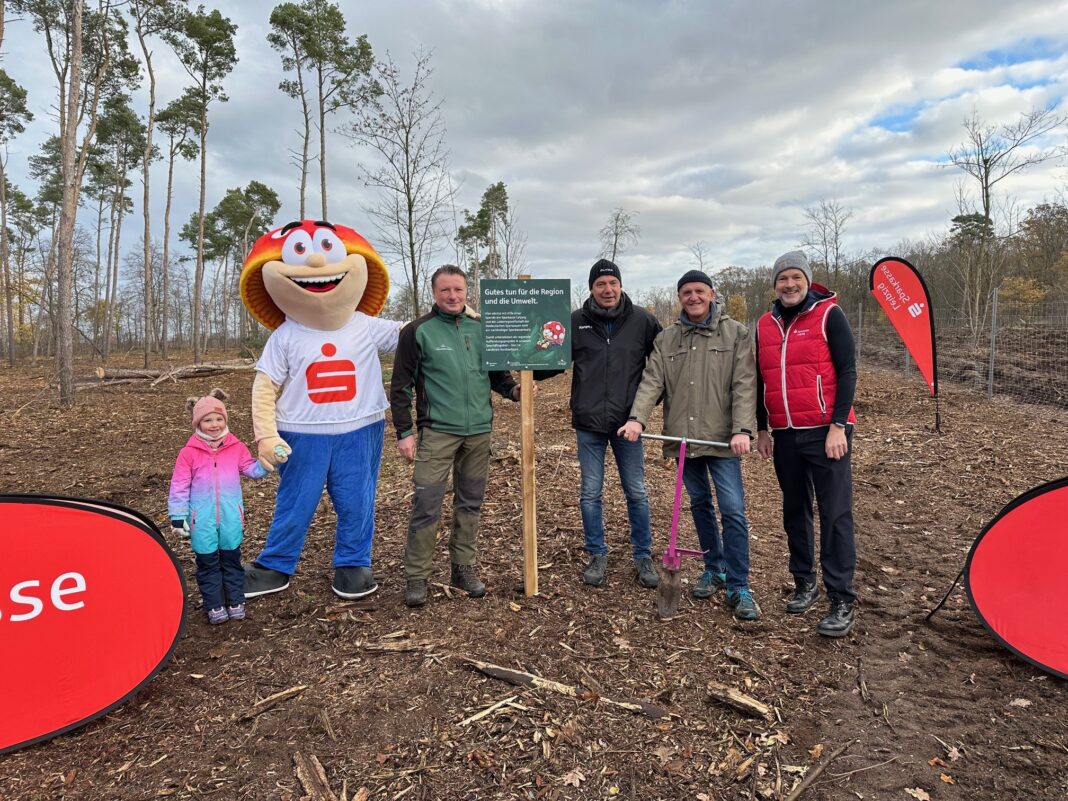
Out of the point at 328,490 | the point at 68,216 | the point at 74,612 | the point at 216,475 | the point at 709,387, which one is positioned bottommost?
the point at 74,612

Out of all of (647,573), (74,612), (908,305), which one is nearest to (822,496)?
(647,573)

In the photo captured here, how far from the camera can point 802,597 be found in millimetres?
3422

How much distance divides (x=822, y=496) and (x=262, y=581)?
3.51m

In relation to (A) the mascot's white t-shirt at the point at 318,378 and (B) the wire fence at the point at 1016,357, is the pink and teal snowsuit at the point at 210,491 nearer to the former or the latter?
(A) the mascot's white t-shirt at the point at 318,378

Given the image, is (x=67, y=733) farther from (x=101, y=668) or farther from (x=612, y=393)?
(x=612, y=393)

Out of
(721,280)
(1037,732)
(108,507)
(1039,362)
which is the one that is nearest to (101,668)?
(108,507)

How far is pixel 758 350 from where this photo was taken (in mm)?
3354

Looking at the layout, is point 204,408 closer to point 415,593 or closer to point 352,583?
point 352,583

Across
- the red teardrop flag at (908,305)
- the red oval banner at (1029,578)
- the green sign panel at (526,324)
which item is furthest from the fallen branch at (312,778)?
the red teardrop flag at (908,305)

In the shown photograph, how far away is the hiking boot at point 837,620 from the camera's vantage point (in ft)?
10.2

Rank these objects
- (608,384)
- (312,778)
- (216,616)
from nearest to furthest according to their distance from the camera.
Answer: (312,778), (216,616), (608,384)

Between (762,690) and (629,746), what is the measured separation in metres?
0.81

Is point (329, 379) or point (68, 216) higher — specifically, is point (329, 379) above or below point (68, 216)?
below

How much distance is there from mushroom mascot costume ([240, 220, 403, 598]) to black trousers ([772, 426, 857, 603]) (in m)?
2.60
